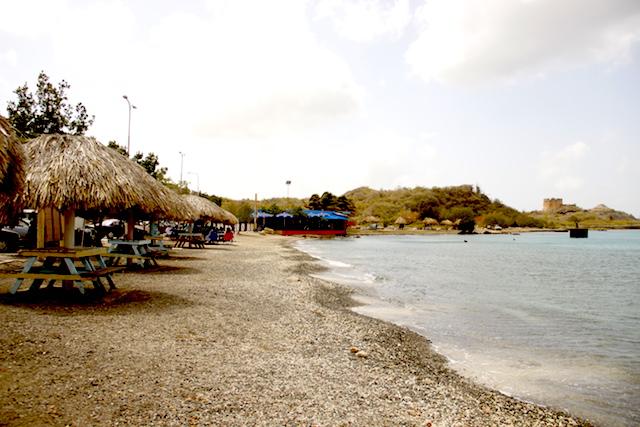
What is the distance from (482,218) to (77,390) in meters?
157

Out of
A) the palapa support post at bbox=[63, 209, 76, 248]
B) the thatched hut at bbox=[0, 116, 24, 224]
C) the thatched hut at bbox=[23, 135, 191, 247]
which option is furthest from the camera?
the palapa support post at bbox=[63, 209, 76, 248]

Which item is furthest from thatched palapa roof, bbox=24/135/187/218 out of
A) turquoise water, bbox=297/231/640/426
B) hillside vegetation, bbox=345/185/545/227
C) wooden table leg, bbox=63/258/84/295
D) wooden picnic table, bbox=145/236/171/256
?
hillside vegetation, bbox=345/185/545/227

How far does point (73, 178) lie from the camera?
913cm

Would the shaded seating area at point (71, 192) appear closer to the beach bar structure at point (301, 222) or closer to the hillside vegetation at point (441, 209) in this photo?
the beach bar structure at point (301, 222)

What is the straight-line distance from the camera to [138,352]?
5.35m

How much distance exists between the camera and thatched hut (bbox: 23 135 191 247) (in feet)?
29.1

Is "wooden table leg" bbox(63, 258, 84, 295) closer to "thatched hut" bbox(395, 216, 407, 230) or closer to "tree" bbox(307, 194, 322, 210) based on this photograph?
"tree" bbox(307, 194, 322, 210)

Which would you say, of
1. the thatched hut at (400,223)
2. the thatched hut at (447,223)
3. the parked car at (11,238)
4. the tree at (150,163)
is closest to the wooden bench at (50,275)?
the parked car at (11,238)

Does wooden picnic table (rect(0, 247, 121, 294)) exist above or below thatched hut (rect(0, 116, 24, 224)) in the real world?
below

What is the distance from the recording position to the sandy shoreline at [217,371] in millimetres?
3906

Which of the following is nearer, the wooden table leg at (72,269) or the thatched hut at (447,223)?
the wooden table leg at (72,269)

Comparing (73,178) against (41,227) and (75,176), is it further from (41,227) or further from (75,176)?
(41,227)

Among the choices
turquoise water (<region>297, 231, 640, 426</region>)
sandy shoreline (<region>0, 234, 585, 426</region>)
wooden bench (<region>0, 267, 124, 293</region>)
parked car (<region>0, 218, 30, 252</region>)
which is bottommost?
turquoise water (<region>297, 231, 640, 426</region>)

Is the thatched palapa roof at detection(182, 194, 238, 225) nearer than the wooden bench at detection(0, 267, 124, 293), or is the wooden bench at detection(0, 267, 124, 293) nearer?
the wooden bench at detection(0, 267, 124, 293)
